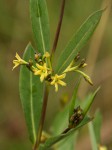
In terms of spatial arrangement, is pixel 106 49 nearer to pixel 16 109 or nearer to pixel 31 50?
pixel 16 109

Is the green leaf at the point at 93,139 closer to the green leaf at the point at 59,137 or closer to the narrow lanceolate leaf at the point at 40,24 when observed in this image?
the green leaf at the point at 59,137

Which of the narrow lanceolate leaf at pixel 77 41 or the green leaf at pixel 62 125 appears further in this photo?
the green leaf at pixel 62 125

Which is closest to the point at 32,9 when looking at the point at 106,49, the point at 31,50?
the point at 31,50

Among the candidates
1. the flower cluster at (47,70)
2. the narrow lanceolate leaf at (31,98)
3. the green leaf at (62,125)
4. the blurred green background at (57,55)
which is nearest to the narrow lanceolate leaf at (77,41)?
the flower cluster at (47,70)

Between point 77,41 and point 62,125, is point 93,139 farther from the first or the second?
point 77,41

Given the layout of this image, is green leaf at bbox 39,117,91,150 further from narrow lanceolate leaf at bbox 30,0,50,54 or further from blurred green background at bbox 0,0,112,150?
blurred green background at bbox 0,0,112,150

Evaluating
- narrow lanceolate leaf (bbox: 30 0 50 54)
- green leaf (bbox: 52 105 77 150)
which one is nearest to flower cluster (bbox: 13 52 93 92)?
narrow lanceolate leaf (bbox: 30 0 50 54)
